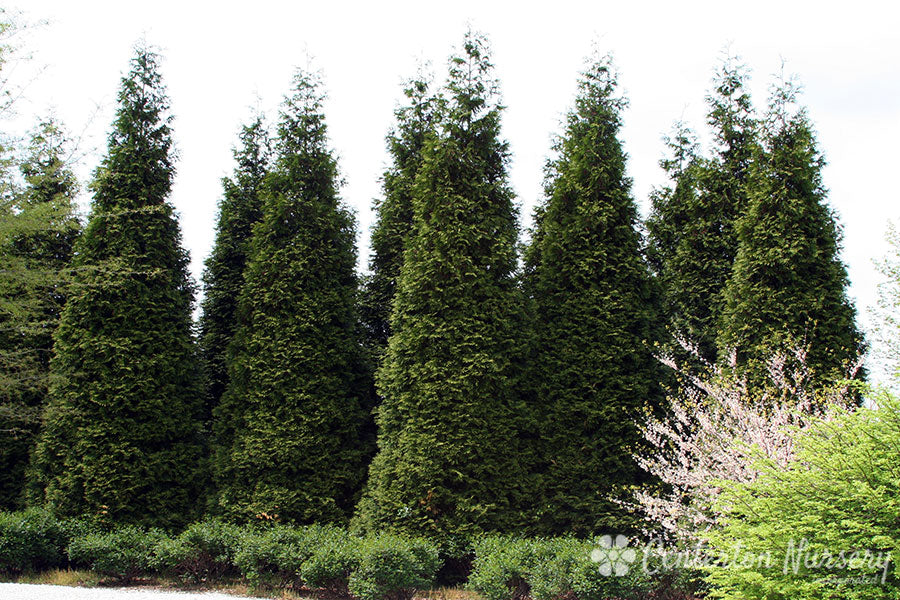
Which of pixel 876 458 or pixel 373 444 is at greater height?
pixel 876 458

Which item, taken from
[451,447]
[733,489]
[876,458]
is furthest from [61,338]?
[876,458]

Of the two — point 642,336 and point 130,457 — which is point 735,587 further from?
point 130,457

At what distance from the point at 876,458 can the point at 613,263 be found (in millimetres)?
5965

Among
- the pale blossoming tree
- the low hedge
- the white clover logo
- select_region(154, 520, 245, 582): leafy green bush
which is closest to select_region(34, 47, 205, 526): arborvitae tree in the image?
the low hedge

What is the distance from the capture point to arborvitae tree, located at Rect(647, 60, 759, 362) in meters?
10.9

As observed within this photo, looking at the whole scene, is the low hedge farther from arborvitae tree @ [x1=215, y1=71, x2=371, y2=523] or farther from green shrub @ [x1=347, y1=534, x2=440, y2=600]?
arborvitae tree @ [x1=215, y1=71, x2=371, y2=523]

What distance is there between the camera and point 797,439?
5.25 metres

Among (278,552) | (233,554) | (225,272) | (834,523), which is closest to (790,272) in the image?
(834,523)

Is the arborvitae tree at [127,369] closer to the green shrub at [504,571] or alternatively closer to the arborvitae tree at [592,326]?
the green shrub at [504,571]

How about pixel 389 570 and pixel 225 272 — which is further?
pixel 225 272

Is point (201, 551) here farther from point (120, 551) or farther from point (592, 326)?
point (592, 326)

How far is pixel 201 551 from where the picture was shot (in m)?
9.16

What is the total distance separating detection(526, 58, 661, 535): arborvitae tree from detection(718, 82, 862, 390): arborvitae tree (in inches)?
54.3

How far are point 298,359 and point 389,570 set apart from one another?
156 inches
